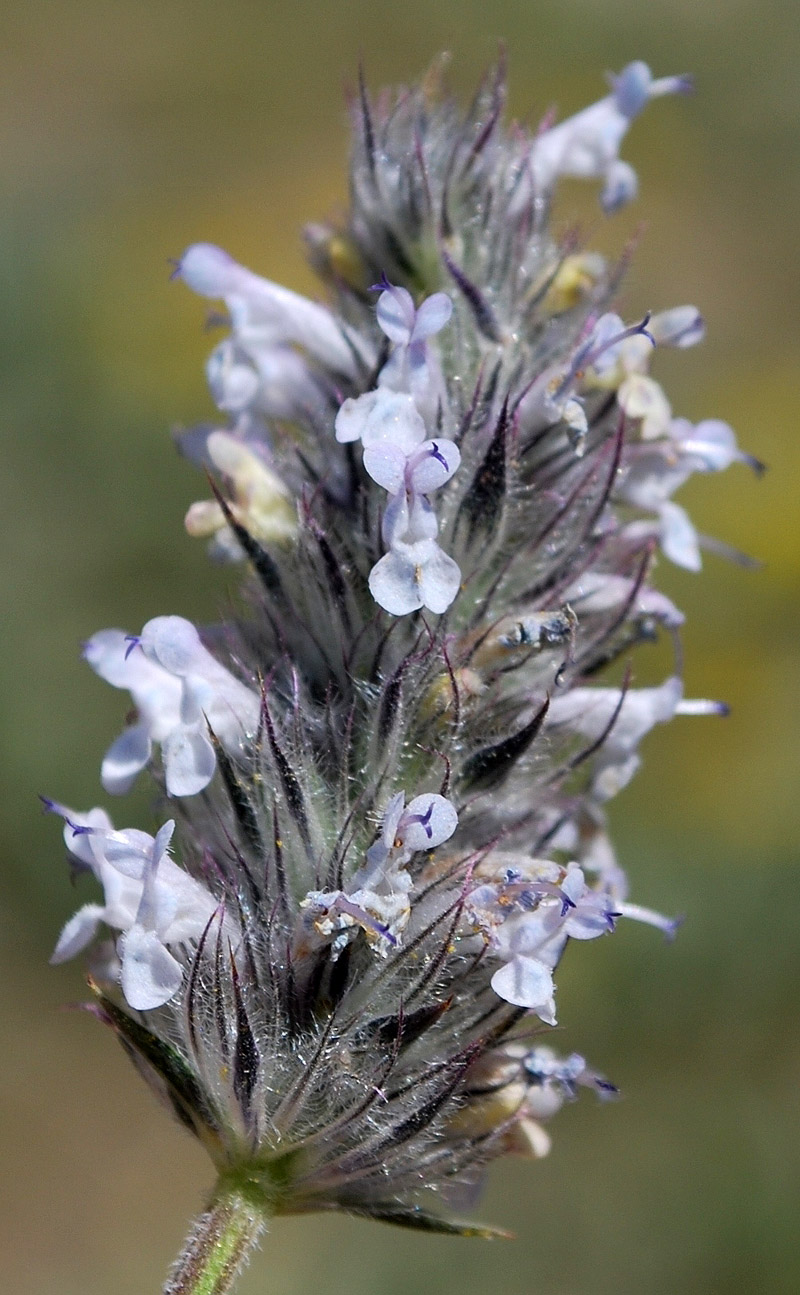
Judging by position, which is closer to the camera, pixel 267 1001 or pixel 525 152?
pixel 267 1001

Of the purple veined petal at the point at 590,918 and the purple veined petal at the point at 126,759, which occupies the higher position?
the purple veined petal at the point at 590,918

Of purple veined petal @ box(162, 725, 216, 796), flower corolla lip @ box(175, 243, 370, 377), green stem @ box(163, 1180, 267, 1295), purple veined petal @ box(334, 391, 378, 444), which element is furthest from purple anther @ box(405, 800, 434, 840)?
flower corolla lip @ box(175, 243, 370, 377)

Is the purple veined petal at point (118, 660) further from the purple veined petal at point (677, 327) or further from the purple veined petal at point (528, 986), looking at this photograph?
the purple veined petal at point (677, 327)

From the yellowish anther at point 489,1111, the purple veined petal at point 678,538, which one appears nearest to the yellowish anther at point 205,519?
the purple veined petal at point 678,538

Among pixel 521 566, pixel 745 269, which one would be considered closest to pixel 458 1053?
pixel 521 566

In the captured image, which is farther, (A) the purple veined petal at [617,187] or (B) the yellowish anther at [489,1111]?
(A) the purple veined petal at [617,187]

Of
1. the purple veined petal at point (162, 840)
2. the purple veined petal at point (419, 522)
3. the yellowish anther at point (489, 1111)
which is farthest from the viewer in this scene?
the yellowish anther at point (489, 1111)

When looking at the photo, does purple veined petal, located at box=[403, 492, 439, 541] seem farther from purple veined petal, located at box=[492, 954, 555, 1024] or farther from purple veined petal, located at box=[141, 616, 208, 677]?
purple veined petal, located at box=[492, 954, 555, 1024]

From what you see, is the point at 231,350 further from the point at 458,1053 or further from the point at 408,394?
the point at 458,1053
